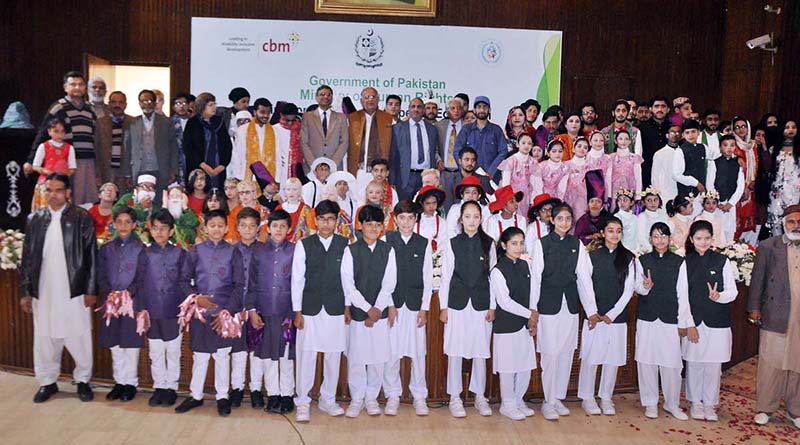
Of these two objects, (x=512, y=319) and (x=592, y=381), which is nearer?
(x=512, y=319)

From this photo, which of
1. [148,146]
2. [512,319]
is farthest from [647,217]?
[148,146]

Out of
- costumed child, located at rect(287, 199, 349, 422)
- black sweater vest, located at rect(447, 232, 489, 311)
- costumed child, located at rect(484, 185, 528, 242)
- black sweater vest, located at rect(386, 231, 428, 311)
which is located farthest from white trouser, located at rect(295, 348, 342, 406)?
costumed child, located at rect(484, 185, 528, 242)

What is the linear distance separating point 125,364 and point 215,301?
33.2 inches

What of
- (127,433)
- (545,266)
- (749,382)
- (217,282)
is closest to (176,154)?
(217,282)

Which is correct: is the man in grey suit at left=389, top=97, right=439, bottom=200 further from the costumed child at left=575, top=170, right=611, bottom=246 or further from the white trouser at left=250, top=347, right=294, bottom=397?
the white trouser at left=250, top=347, right=294, bottom=397

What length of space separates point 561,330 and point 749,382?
6.26 feet

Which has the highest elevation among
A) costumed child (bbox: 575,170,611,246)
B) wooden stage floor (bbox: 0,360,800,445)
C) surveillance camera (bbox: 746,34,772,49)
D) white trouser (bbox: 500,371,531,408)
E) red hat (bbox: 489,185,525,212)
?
surveillance camera (bbox: 746,34,772,49)

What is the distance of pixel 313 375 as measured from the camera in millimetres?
4961

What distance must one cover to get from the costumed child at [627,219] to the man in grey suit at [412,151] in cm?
188

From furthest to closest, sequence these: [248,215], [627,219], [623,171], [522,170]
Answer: [623,171], [522,170], [627,219], [248,215]

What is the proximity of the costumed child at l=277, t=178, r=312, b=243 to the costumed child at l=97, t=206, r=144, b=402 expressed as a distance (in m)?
1.32

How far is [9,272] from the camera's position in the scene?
546cm

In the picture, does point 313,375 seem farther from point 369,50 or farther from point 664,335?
point 369,50

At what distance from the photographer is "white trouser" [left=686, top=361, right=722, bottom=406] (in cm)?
511
